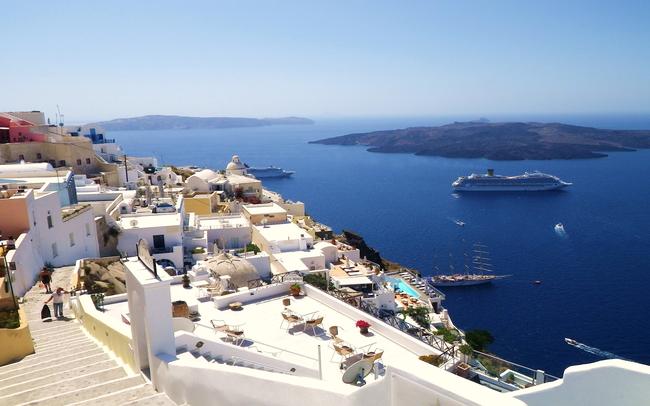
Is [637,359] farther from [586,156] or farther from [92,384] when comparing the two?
[586,156]

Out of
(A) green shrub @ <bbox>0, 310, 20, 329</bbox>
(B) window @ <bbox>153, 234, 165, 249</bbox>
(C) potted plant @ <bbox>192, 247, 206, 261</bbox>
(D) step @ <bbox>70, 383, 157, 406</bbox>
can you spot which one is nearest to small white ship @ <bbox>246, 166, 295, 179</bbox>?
(C) potted plant @ <bbox>192, 247, 206, 261</bbox>

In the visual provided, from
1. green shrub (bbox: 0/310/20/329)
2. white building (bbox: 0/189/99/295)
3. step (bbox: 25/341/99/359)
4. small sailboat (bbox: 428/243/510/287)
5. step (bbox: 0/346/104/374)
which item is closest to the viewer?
step (bbox: 0/346/104/374)

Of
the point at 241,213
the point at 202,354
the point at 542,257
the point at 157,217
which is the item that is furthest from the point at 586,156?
the point at 202,354

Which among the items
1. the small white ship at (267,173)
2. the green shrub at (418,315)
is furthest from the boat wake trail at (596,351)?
the small white ship at (267,173)

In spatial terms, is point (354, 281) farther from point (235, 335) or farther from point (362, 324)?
point (235, 335)

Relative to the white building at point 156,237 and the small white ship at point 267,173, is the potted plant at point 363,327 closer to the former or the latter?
the white building at point 156,237

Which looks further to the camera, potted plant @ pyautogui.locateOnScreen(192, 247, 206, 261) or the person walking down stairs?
potted plant @ pyautogui.locateOnScreen(192, 247, 206, 261)

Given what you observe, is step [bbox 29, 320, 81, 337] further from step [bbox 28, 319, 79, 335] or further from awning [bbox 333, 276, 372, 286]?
awning [bbox 333, 276, 372, 286]

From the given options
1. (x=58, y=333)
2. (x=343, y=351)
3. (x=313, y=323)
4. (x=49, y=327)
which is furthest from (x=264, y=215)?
(x=343, y=351)
